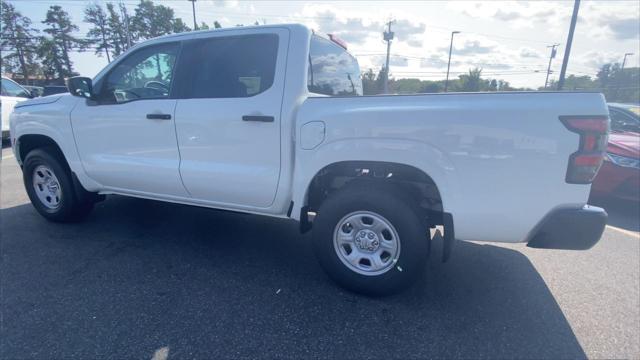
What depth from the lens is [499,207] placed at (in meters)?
2.13

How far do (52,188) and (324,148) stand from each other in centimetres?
341

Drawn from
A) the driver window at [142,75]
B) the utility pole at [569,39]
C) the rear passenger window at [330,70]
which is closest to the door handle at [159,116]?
the driver window at [142,75]

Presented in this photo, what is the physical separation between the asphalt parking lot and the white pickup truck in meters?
0.38

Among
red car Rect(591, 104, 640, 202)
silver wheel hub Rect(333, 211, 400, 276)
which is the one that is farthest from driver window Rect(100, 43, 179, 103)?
red car Rect(591, 104, 640, 202)

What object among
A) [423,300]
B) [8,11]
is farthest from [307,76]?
[8,11]

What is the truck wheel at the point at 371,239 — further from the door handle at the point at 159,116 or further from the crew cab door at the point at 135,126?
the door handle at the point at 159,116

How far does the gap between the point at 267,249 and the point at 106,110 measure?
207 cm

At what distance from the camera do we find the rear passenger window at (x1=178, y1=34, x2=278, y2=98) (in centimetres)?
271

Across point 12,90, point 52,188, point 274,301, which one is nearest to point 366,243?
point 274,301

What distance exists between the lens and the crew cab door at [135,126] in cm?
301

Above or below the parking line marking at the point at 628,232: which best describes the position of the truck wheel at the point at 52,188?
above

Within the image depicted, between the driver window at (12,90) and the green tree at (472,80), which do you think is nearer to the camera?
the driver window at (12,90)

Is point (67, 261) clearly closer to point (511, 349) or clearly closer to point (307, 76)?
point (307, 76)

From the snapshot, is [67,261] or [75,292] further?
[67,261]
